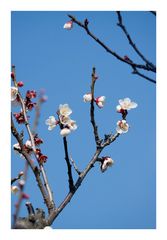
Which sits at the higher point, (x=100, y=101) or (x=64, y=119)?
(x=100, y=101)

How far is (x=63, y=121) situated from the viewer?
2.54m

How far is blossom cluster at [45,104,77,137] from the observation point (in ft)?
8.26

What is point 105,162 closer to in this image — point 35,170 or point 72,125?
point 72,125

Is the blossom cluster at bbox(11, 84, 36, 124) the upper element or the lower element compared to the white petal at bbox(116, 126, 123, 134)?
upper

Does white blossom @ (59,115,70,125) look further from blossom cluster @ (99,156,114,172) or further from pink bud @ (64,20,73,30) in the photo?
pink bud @ (64,20,73,30)

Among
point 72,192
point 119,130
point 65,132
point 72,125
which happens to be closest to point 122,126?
point 119,130

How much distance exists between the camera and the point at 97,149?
8.70 feet

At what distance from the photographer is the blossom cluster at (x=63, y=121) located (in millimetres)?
2516

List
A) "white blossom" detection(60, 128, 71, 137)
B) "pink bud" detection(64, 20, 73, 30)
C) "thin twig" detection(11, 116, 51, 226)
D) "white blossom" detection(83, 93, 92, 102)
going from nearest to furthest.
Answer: "white blossom" detection(60, 128, 71, 137) → "thin twig" detection(11, 116, 51, 226) → "white blossom" detection(83, 93, 92, 102) → "pink bud" detection(64, 20, 73, 30)

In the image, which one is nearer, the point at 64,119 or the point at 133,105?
the point at 64,119

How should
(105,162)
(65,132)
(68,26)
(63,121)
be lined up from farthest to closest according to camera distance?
(68,26)
(105,162)
(63,121)
(65,132)

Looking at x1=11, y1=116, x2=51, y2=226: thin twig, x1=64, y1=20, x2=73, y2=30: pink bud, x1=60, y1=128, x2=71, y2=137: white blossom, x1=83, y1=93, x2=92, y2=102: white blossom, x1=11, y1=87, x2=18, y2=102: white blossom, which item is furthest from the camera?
x1=64, y1=20, x2=73, y2=30: pink bud

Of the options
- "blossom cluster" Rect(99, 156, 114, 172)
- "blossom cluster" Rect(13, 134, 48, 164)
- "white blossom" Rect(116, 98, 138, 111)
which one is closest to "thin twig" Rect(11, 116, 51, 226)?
"blossom cluster" Rect(13, 134, 48, 164)

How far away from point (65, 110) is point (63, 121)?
9 cm
